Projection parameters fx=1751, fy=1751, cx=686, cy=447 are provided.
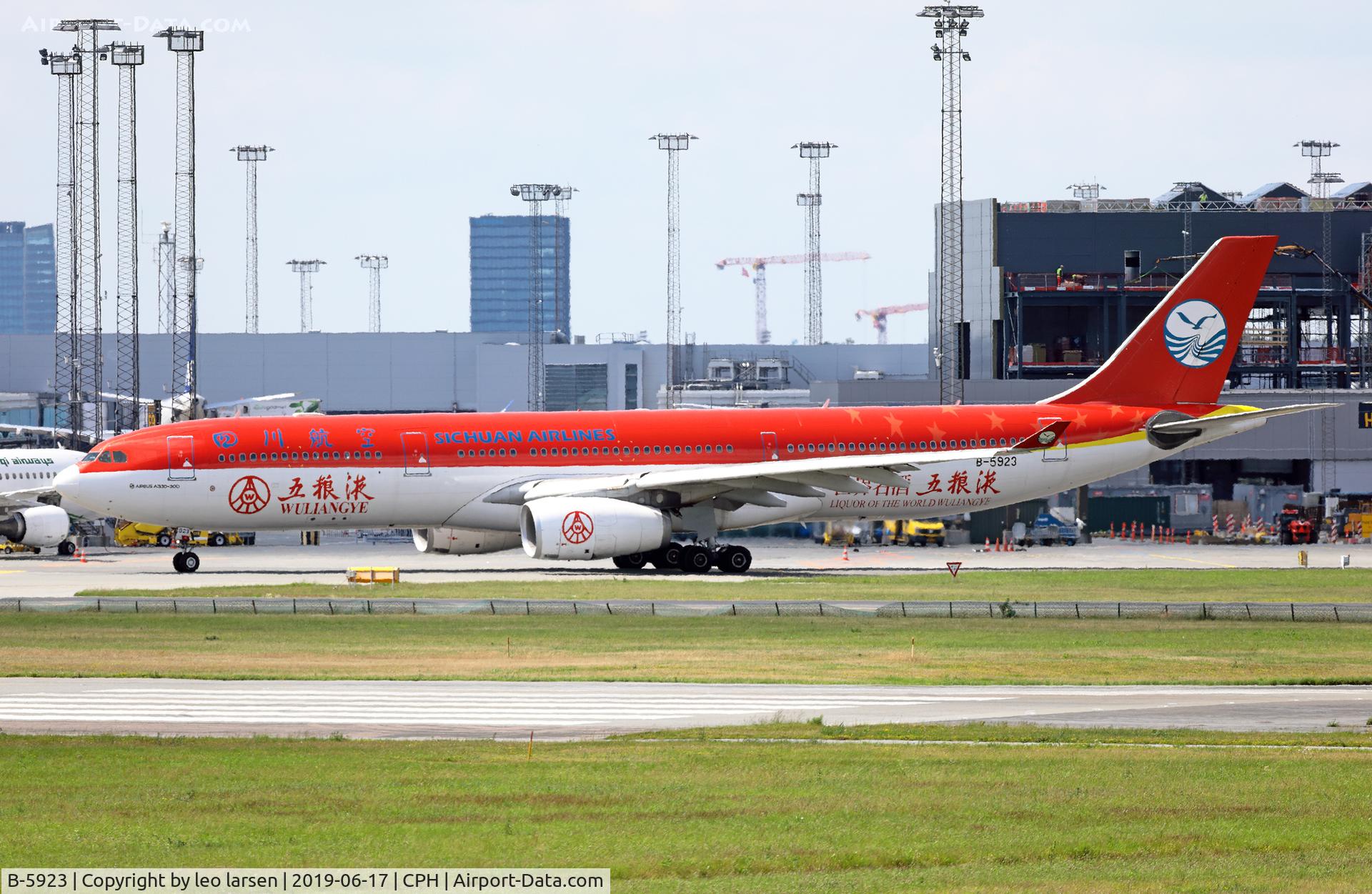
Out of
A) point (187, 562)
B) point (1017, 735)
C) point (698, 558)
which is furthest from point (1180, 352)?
point (1017, 735)

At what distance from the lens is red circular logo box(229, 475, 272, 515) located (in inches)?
1905

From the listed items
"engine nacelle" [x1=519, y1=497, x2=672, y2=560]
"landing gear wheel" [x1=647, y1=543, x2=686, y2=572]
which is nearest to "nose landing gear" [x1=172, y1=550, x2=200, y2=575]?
"engine nacelle" [x1=519, y1=497, x2=672, y2=560]

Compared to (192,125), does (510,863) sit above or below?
below

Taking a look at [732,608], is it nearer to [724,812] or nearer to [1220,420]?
[1220,420]

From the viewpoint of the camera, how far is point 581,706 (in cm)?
2306

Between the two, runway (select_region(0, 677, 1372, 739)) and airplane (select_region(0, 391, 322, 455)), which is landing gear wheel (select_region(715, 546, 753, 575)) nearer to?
runway (select_region(0, 677, 1372, 739))

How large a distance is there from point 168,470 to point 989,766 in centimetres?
3543

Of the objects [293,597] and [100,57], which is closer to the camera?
[293,597]

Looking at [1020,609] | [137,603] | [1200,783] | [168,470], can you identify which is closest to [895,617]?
[1020,609]

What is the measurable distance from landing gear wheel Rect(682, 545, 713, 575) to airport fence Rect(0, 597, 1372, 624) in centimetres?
1033

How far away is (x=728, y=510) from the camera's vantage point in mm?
49469

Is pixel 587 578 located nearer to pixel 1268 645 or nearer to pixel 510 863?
pixel 1268 645

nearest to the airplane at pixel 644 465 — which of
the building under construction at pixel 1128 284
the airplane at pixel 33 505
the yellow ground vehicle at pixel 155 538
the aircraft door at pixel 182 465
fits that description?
the aircraft door at pixel 182 465

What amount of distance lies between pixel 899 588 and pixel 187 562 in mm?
21801
